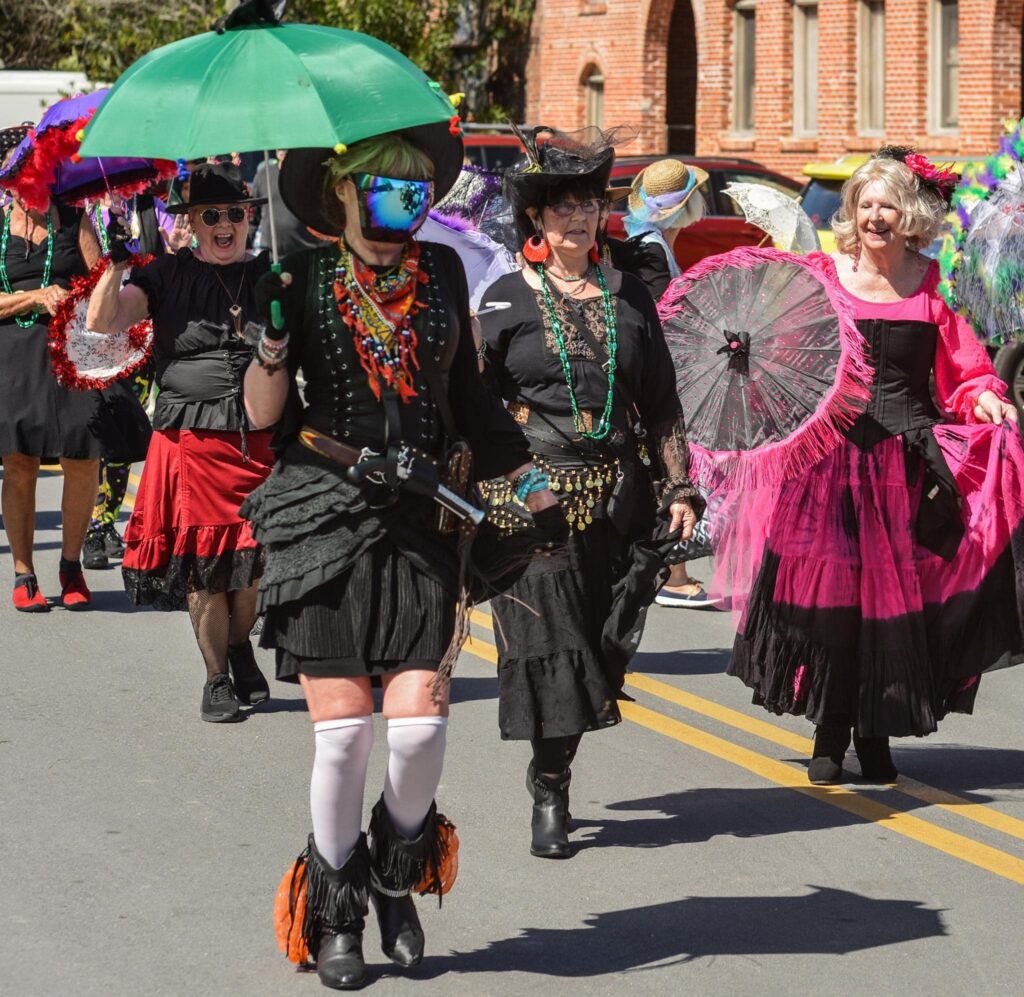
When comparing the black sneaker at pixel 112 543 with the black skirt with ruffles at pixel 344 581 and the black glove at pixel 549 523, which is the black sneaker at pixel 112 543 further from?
the black skirt with ruffles at pixel 344 581

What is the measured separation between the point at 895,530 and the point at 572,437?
1.22 metres

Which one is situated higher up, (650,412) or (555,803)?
(650,412)

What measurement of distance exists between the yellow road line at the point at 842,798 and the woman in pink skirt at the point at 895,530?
0.42 feet

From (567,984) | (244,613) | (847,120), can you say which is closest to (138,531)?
(244,613)

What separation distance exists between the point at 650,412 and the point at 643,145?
26.4m

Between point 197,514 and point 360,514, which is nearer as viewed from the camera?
point 360,514

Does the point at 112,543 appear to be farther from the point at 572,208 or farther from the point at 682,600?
the point at 572,208

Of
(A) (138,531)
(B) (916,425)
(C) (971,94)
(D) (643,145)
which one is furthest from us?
(D) (643,145)

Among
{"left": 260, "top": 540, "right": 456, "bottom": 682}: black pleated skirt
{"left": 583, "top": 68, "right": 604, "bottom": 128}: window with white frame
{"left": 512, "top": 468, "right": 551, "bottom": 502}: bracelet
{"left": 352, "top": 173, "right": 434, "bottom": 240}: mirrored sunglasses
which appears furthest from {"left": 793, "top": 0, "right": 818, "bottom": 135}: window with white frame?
{"left": 260, "top": 540, "right": 456, "bottom": 682}: black pleated skirt

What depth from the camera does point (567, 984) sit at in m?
4.88

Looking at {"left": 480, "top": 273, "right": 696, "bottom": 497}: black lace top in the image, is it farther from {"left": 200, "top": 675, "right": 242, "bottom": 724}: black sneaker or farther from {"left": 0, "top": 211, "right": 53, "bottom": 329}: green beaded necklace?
{"left": 0, "top": 211, "right": 53, "bottom": 329}: green beaded necklace

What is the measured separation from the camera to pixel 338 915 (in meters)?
4.77

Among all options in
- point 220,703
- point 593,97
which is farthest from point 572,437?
point 593,97

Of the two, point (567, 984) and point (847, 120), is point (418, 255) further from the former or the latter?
point (847, 120)
